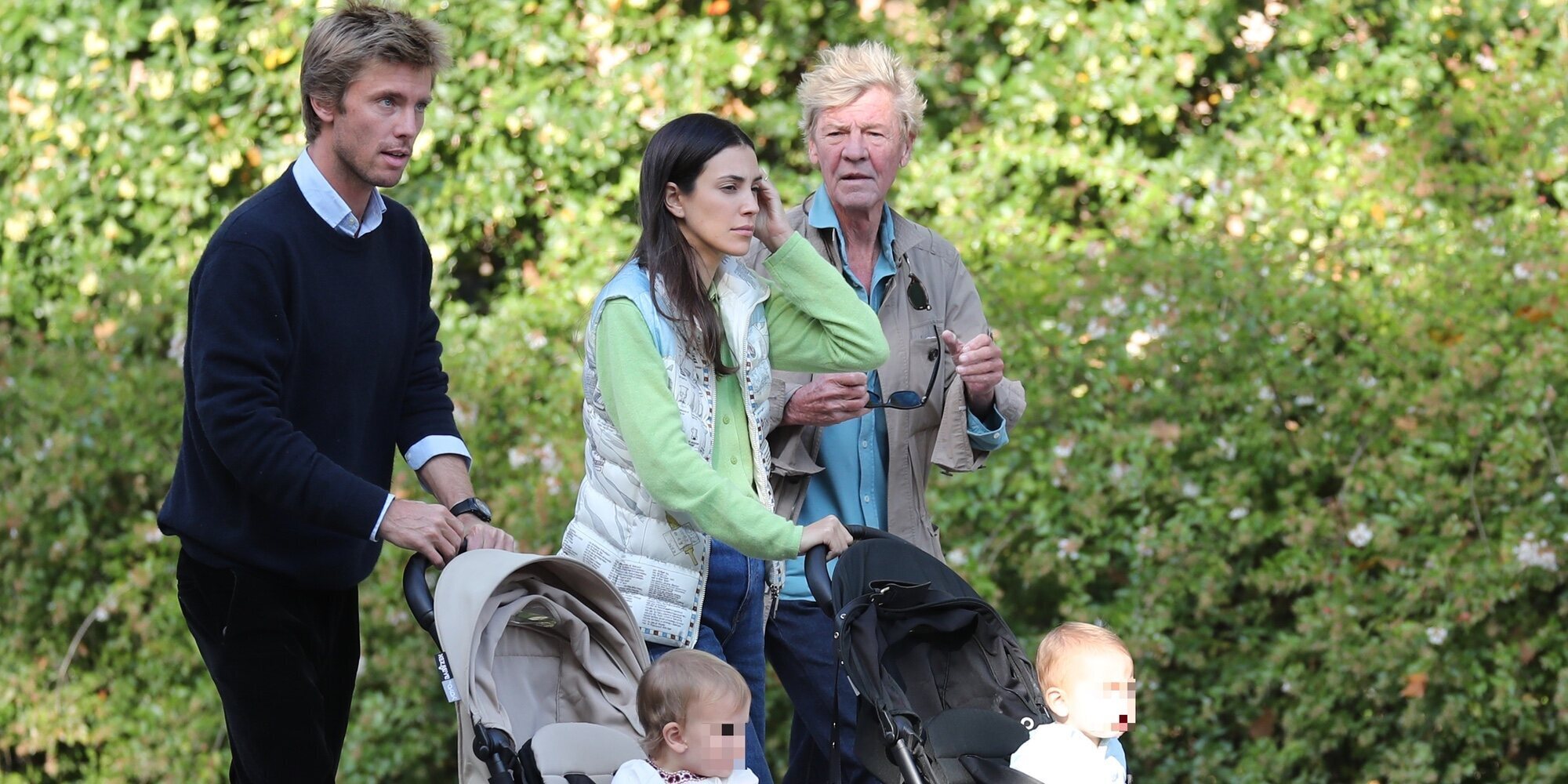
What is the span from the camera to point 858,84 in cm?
388

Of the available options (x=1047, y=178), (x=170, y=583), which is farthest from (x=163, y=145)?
(x=1047, y=178)

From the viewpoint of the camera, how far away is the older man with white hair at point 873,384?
378cm

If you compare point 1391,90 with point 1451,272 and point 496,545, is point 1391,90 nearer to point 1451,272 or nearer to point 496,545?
point 1451,272

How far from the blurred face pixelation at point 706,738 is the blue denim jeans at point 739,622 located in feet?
0.81

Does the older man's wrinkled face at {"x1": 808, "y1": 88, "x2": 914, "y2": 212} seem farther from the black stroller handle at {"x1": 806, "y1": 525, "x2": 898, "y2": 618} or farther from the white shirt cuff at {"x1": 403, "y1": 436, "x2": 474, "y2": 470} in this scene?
the white shirt cuff at {"x1": 403, "y1": 436, "x2": 474, "y2": 470}

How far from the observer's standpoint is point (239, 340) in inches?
120

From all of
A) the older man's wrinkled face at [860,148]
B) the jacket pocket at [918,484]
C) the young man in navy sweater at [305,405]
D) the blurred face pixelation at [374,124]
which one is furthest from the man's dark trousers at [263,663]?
the older man's wrinkled face at [860,148]

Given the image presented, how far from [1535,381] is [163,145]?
18.0ft

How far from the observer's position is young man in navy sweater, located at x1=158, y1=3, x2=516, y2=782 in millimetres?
3053

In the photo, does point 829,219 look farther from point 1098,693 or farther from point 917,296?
point 1098,693

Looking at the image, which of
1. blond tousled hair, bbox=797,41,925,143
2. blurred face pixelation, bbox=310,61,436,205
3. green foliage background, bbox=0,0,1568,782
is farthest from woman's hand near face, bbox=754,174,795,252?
green foliage background, bbox=0,0,1568,782

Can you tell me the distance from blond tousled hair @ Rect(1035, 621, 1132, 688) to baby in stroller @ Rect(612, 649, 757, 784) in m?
0.57

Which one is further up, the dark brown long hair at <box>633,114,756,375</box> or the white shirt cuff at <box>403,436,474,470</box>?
the dark brown long hair at <box>633,114,756,375</box>

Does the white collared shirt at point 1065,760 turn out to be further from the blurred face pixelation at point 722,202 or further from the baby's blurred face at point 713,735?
the blurred face pixelation at point 722,202
